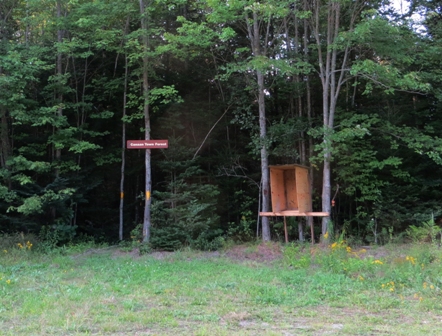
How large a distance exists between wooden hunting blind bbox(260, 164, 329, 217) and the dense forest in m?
0.52

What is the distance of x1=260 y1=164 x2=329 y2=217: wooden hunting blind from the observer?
11867mm

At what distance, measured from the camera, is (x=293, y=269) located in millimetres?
9062

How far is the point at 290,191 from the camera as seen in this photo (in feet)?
43.1

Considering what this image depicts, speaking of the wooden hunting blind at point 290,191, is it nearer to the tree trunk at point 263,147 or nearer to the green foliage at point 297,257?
the tree trunk at point 263,147

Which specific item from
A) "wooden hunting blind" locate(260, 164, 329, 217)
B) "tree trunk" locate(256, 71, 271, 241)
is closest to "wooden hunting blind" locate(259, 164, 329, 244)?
"wooden hunting blind" locate(260, 164, 329, 217)

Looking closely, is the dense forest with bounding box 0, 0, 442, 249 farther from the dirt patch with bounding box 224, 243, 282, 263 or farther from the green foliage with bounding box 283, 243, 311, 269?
the green foliage with bounding box 283, 243, 311, 269

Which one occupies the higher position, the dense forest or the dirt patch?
the dense forest

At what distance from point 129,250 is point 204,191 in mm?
3090

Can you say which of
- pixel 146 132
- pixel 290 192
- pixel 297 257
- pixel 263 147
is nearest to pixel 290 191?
pixel 290 192

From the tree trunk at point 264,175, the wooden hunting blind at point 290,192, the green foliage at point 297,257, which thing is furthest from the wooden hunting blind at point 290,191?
the green foliage at point 297,257

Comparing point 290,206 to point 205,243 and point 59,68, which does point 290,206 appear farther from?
point 59,68

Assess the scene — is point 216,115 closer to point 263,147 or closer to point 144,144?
point 263,147

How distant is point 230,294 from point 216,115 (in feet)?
36.6

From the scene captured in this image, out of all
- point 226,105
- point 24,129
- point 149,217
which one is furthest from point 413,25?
point 24,129
